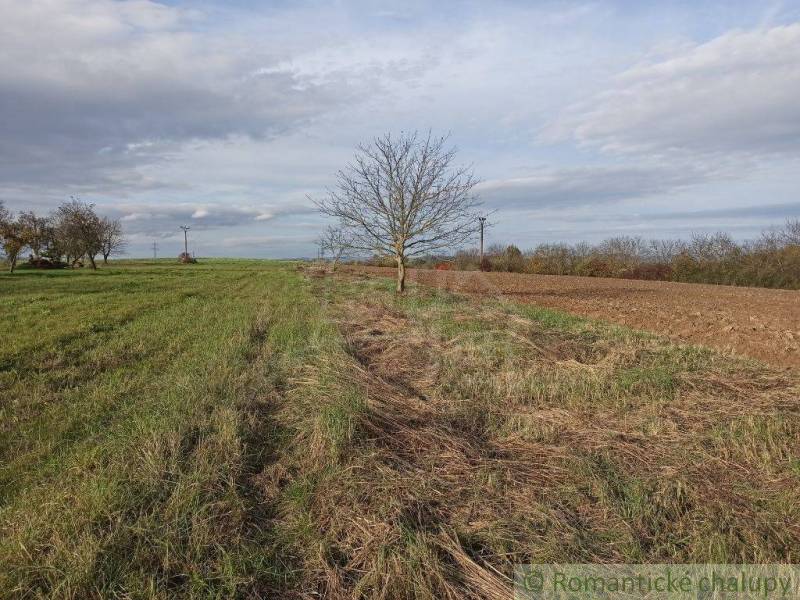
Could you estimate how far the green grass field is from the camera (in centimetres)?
293

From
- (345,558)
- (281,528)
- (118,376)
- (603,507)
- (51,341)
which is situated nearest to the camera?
(345,558)

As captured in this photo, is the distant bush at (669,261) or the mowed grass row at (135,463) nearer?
the mowed grass row at (135,463)

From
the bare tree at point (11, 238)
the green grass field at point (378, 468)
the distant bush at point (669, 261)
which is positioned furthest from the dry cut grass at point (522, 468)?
the bare tree at point (11, 238)

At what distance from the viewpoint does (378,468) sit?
13.2 feet

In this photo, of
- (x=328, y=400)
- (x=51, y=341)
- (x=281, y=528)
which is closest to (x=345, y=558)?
(x=281, y=528)

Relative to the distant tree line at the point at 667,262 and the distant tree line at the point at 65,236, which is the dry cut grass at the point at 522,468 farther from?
the distant tree line at the point at 65,236

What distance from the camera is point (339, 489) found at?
12.2 ft

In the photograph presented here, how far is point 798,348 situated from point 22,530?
41.3 feet

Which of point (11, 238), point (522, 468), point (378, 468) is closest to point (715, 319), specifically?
point (522, 468)

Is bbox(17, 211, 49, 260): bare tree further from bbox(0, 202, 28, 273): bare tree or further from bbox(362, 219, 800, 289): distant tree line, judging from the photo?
bbox(362, 219, 800, 289): distant tree line

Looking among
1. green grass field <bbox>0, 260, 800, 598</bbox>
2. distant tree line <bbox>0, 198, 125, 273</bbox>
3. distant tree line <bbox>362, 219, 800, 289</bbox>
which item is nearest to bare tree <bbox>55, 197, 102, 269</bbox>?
distant tree line <bbox>0, 198, 125, 273</bbox>

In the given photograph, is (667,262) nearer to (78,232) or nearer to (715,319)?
(715,319)

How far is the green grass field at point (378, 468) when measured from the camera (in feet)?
9.61

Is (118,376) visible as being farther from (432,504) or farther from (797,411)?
(797,411)
